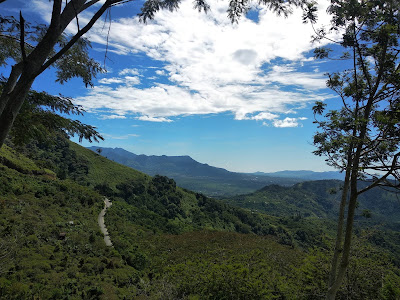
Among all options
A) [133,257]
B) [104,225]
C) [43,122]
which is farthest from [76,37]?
[104,225]

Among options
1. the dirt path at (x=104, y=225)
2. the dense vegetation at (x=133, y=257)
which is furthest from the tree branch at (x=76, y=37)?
the dirt path at (x=104, y=225)

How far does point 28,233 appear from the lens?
29219mm

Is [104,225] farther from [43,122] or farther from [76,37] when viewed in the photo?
[76,37]

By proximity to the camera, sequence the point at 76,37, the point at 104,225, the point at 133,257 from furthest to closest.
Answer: the point at 104,225 < the point at 133,257 < the point at 76,37

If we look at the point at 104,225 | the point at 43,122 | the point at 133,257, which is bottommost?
the point at 133,257

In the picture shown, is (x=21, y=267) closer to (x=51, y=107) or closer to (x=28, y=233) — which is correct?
(x=28, y=233)

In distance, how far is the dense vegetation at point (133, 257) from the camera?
38.6 feet

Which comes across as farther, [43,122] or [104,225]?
[104,225]

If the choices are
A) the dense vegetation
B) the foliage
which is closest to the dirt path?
the dense vegetation

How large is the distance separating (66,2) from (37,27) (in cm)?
233

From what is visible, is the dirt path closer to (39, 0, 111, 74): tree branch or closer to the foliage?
the foliage

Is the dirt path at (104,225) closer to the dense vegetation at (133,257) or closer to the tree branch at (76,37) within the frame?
the dense vegetation at (133,257)

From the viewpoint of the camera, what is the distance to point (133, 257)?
38094 millimetres

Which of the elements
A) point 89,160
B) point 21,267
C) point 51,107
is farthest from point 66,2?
point 89,160
